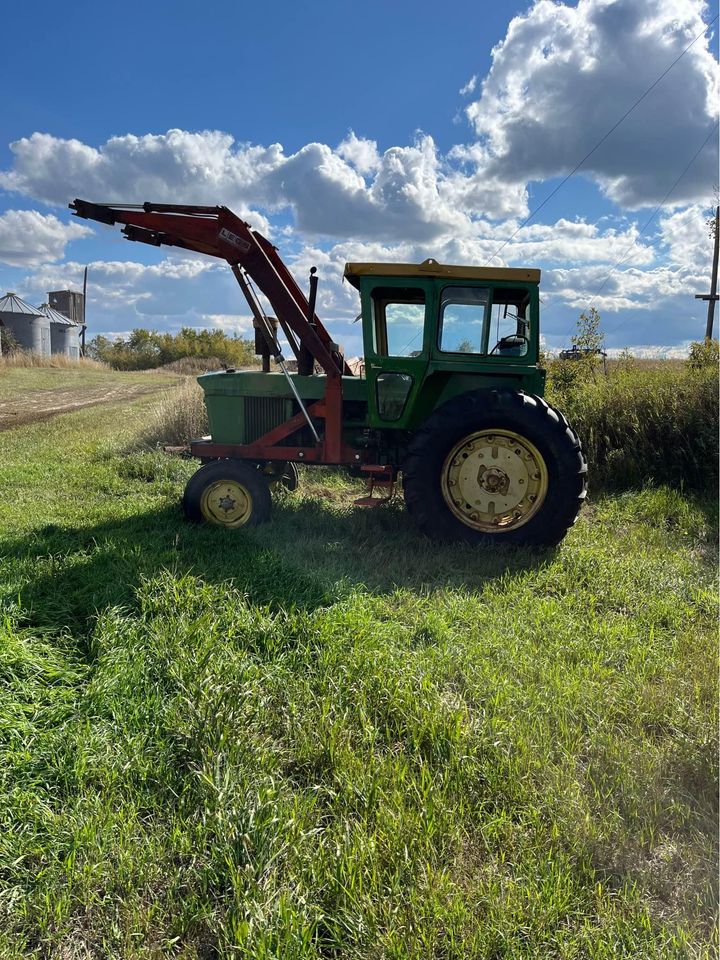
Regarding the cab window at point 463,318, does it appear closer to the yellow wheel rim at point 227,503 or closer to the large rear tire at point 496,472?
the large rear tire at point 496,472

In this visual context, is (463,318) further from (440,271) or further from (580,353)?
(580,353)

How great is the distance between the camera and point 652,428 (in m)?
6.85

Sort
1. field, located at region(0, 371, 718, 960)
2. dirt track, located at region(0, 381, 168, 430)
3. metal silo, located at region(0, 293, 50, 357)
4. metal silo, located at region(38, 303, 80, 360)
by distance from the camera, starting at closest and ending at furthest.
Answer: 1. field, located at region(0, 371, 718, 960)
2. dirt track, located at region(0, 381, 168, 430)
3. metal silo, located at region(0, 293, 50, 357)
4. metal silo, located at region(38, 303, 80, 360)

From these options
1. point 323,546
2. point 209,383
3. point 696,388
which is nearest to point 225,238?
point 209,383

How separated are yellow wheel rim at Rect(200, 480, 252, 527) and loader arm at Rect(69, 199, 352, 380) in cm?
129

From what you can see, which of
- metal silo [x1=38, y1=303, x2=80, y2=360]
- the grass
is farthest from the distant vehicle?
metal silo [x1=38, y1=303, x2=80, y2=360]

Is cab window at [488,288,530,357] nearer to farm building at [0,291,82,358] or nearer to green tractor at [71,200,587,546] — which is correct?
green tractor at [71,200,587,546]

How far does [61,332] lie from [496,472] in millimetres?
45332

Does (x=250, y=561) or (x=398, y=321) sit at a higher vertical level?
(x=398, y=321)

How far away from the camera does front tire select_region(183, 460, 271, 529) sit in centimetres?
489

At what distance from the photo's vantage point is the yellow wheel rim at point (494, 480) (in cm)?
448

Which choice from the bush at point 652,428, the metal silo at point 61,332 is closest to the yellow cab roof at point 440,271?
the bush at point 652,428

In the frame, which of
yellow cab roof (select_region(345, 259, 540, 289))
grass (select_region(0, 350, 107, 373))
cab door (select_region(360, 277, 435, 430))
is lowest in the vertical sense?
cab door (select_region(360, 277, 435, 430))

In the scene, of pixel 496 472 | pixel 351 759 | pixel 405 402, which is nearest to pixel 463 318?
pixel 405 402
